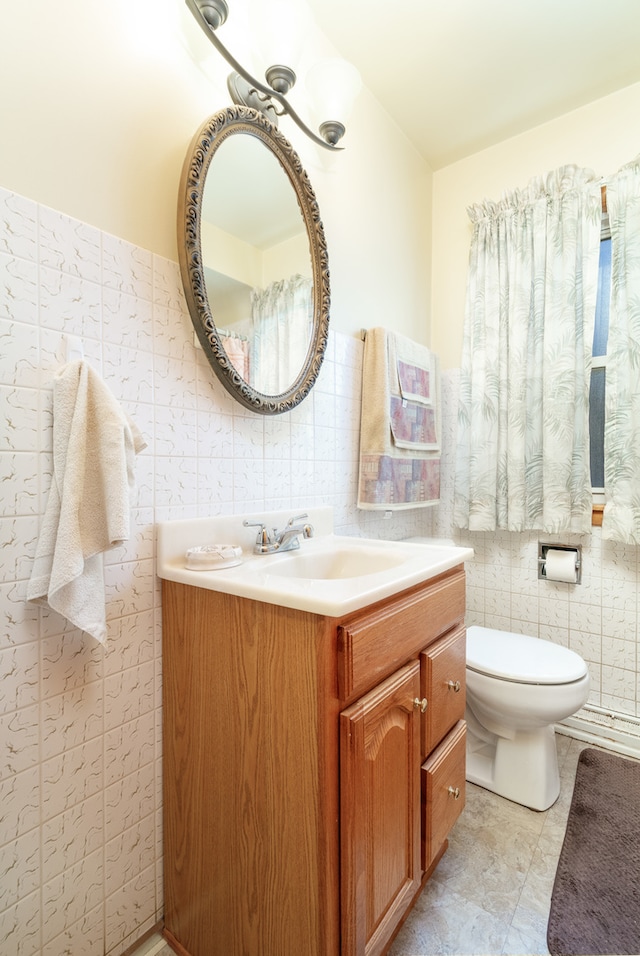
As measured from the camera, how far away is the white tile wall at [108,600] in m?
0.75

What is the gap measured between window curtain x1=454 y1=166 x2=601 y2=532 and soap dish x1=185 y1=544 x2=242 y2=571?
53.8 inches

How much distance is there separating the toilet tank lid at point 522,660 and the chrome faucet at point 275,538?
0.74 m

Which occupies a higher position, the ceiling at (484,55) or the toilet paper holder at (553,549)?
the ceiling at (484,55)

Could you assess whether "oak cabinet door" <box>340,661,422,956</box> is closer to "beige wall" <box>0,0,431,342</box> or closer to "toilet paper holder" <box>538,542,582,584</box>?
"beige wall" <box>0,0,431,342</box>

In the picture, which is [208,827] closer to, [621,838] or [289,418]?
[289,418]

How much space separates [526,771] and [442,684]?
26.2 inches

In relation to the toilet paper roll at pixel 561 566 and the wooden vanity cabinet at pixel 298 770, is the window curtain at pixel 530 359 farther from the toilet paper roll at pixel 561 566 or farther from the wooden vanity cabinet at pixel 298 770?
the wooden vanity cabinet at pixel 298 770

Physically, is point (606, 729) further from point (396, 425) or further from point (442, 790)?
point (396, 425)

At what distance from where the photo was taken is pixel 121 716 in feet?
→ 3.00

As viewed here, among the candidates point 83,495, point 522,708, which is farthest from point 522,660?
point 83,495

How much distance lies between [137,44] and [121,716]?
1432 mm

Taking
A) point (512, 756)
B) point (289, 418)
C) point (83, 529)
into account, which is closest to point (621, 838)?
point (512, 756)

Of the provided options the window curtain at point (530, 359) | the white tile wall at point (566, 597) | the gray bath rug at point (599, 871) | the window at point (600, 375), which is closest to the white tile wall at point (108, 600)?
the gray bath rug at point (599, 871)

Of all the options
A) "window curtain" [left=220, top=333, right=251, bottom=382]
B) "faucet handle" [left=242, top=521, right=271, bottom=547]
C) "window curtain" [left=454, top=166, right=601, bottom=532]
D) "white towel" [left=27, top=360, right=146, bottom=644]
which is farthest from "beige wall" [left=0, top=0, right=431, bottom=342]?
"window curtain" [left=454, top=166, right=601, bottom=532]
